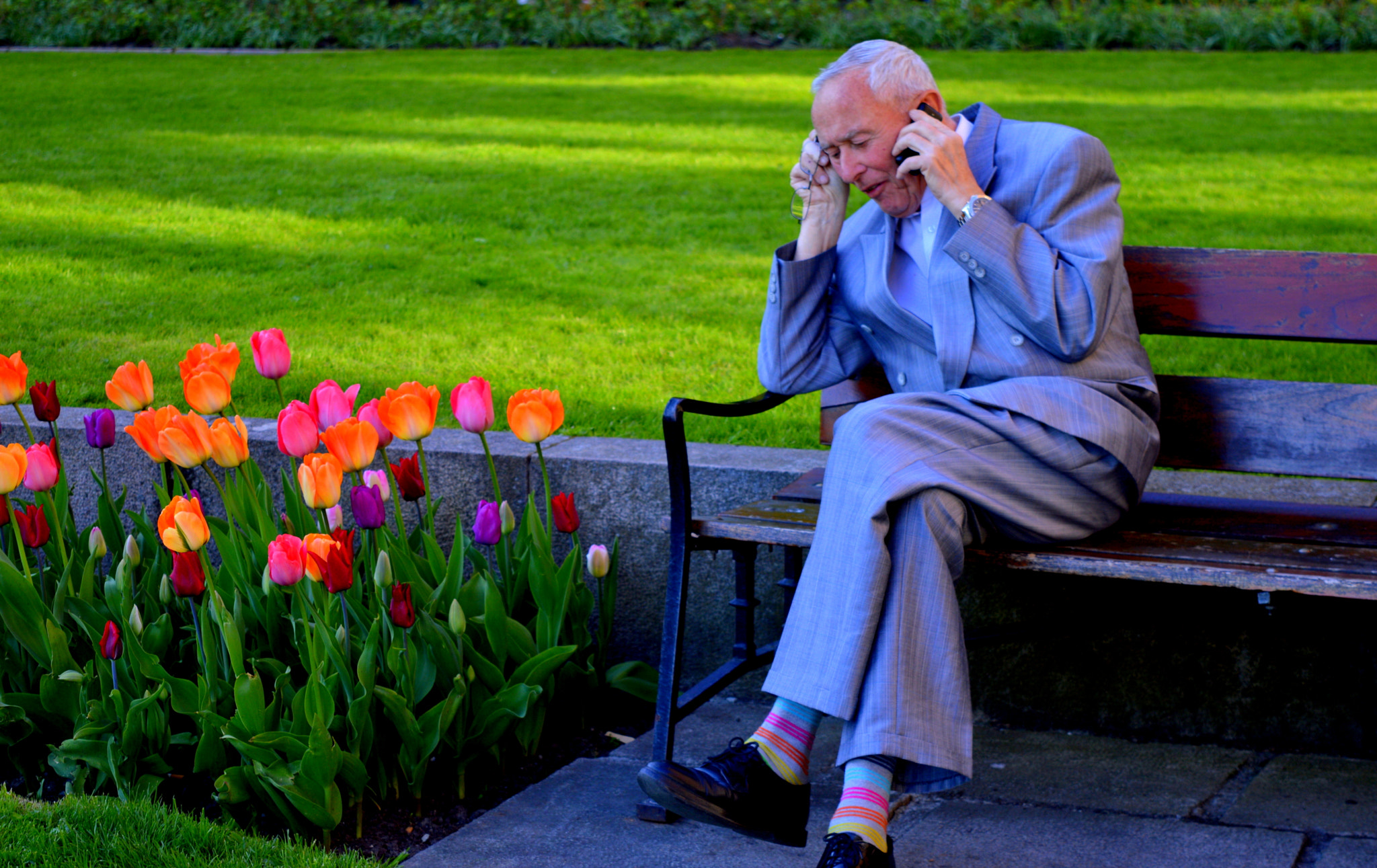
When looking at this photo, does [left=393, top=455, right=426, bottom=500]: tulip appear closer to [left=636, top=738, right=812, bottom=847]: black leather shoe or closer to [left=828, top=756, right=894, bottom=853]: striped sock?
[left=636, top=738, right=812, bottom=847]: black leather shoe

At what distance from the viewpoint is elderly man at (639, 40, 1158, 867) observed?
2.45m

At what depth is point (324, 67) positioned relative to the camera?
40.5 feet

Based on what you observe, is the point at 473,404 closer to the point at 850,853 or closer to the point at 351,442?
the point at 351,442

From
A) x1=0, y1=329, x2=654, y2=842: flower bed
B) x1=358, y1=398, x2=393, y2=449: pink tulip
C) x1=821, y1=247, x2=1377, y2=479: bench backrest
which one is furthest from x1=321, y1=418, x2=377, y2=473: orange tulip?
x1=821, y1=247, x2=1377, y2=479: bench backrest

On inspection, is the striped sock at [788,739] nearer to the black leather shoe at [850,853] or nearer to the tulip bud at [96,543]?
the black leather shoe at [850,853]

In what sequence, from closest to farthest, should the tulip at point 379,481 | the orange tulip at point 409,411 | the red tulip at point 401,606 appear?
1. the red tulip at point 401,606
2. the orange tulip at point 409,411
3. the tulip at point 379,481

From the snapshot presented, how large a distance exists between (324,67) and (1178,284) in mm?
10451

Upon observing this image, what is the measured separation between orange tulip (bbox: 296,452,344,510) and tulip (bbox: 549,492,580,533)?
21.8 inches

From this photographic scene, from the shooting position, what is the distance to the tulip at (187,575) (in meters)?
2.74

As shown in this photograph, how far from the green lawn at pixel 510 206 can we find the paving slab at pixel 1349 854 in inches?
74.1

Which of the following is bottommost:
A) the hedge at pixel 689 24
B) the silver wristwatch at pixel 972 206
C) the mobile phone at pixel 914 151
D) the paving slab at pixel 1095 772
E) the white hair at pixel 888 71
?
the paving slab at pixel 1095 772

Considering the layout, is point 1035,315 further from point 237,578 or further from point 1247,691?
point 237,578

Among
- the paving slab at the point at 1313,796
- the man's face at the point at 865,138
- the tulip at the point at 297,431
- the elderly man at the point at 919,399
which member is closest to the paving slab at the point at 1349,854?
the paving slab at the point at 1313,796

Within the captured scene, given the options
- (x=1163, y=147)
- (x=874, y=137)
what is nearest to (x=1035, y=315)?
(x=874, y=137)
